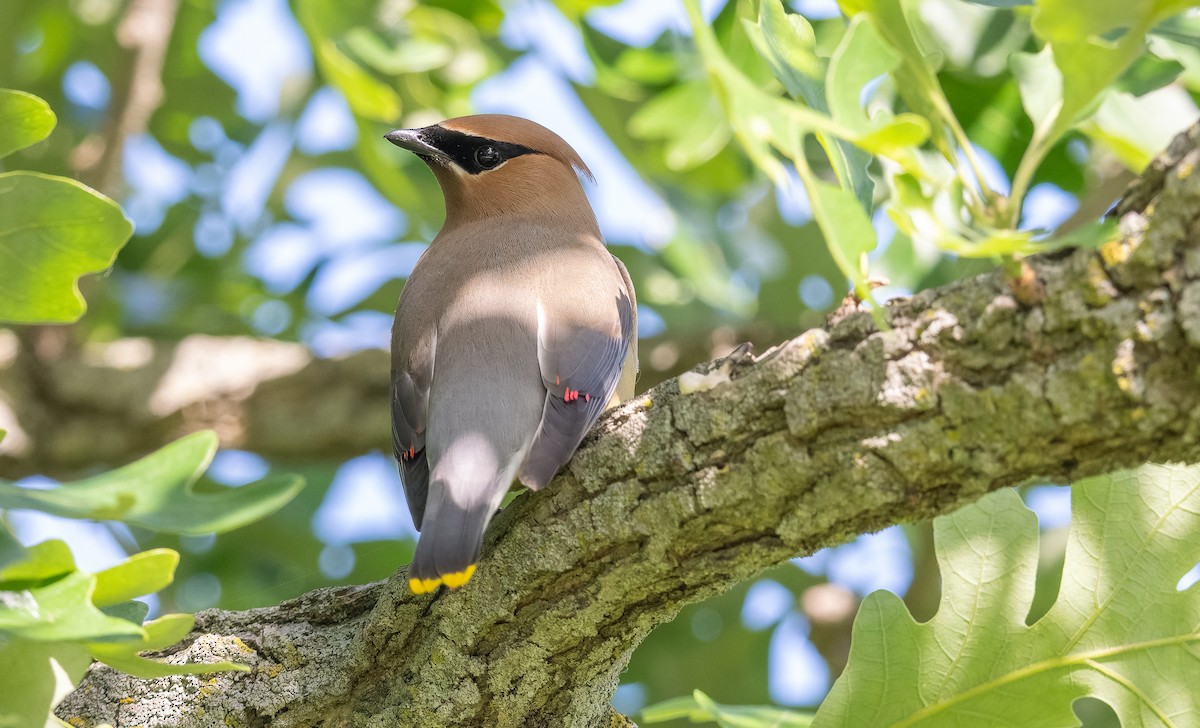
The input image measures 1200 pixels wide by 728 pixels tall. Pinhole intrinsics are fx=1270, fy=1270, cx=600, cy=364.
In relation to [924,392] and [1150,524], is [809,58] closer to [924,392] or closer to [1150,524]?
[924,392]

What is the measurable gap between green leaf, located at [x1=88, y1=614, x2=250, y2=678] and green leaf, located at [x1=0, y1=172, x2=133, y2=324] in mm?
658

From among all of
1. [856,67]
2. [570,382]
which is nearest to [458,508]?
[570,382]

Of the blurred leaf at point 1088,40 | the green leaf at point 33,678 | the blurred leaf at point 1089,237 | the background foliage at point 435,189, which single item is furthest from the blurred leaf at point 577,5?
the green leaf at point 33,678

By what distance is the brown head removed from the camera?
4.18m

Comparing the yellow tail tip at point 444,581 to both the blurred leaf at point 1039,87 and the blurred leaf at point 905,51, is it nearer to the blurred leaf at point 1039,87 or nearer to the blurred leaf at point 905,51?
the blurred leaf at point 905,51

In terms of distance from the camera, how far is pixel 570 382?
311 centimetres

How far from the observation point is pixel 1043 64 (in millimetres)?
2295

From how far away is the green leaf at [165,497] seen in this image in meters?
1.98

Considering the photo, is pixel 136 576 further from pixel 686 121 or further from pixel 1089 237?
pixel 686 121

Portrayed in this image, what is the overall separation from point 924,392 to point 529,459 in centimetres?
94

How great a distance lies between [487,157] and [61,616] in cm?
255

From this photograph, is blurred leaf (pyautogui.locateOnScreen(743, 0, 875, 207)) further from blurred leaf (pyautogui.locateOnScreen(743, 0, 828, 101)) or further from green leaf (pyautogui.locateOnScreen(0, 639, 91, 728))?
green leaf (pyautogui.locateOnScreen(0, 639, 91, 728))

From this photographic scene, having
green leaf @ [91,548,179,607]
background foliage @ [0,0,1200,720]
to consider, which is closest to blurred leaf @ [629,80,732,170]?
background foliage @ [0,0,1200,720]

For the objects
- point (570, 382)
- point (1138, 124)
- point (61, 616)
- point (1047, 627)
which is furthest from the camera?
point (1138, 124)
